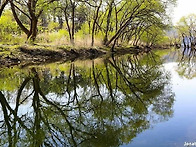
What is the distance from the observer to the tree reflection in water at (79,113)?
527 cm

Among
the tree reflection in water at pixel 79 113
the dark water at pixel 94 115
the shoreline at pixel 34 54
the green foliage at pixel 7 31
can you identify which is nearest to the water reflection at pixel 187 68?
the dark water at pixel 94 115

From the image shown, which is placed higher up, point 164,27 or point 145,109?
point 164,27

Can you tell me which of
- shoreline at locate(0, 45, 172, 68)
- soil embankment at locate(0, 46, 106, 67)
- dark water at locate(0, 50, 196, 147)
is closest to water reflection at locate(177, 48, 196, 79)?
dark water at locate(0, 50, 196, 147)

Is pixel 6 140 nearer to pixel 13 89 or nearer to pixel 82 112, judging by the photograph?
pixel 82 112

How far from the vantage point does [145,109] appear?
24.7 feet

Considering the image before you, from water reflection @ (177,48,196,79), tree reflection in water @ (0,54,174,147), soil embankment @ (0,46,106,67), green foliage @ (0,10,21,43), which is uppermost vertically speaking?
green foliage @ (0,10,21,43)

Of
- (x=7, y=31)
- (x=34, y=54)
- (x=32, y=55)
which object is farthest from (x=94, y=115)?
(x=7, y=31)

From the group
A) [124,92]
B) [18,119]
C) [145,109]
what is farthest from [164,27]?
[18,119]

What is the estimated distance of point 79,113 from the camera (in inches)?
276

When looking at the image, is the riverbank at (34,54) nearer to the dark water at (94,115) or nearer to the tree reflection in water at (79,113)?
the dark water at (94,115)

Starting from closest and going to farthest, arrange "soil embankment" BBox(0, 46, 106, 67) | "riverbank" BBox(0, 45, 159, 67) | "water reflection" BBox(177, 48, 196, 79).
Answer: "water reflection" BBox(177, 48, 196, 79) < "soil embankment" BBox(0, 46, 106, 67) < "riverbank" BBox(0, 45, 159, 67)

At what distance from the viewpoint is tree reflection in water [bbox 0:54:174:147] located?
5270 mm

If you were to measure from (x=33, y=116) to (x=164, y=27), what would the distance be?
101 feet

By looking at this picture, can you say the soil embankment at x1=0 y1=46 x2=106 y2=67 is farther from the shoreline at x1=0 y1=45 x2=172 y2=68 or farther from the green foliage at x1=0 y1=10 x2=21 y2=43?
the green foliage at x1=0 y1=10 x2=21 y2=43
